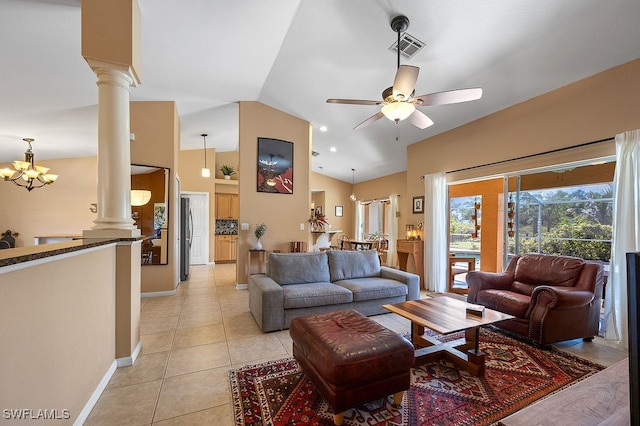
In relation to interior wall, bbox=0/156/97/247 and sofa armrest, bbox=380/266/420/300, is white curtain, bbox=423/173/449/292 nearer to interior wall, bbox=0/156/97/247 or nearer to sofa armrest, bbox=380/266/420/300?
sofa armrest, bbox=380/266/420/300

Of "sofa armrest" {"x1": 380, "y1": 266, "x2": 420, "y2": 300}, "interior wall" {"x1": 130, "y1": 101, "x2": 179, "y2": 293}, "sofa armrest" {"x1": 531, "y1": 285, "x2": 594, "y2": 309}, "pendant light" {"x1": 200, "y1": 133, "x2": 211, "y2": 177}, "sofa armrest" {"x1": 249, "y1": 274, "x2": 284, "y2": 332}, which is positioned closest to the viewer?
"sofa armrest" {"x1": 531, "y1": 285, "x2": 594, "y2": 309}

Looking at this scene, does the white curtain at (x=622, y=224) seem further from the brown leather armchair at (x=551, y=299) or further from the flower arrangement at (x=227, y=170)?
the flower arrangement at (x=227, y=170)

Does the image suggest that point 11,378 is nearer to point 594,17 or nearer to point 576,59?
point 594,17

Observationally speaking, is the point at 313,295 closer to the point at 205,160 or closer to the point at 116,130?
the point at 116,130

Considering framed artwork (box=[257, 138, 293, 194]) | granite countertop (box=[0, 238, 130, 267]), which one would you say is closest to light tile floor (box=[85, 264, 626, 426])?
granite countertop (box=[0, 238, 130, 267])

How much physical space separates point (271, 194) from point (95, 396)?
3781 mm

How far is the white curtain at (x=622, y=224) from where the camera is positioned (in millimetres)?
2697

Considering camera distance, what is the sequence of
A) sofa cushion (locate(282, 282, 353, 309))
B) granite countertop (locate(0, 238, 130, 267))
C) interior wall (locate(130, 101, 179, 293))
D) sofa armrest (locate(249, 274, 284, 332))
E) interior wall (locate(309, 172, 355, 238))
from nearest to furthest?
granite countertop (locate(0, 238, 130, 267)), sofa armrest (locate(249, 274, 284, 332)), sofa cushion (locate(282, 282, 353, 309)), interior wall (locate(130, 101, 179, 293)), interior wall (locate(309, 172, 355, 238))

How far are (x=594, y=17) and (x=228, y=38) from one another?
359 cm

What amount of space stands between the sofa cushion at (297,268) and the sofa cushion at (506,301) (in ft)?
6.51

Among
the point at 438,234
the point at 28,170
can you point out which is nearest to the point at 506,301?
the point at 438,234

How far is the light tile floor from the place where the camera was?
177 cm

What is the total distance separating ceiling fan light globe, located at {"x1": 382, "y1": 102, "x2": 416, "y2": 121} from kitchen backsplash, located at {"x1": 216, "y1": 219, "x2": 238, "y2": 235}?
6.62m

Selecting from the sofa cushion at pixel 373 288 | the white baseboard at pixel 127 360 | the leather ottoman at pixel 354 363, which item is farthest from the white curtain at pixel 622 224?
the white baseboard at pixel 127 360
